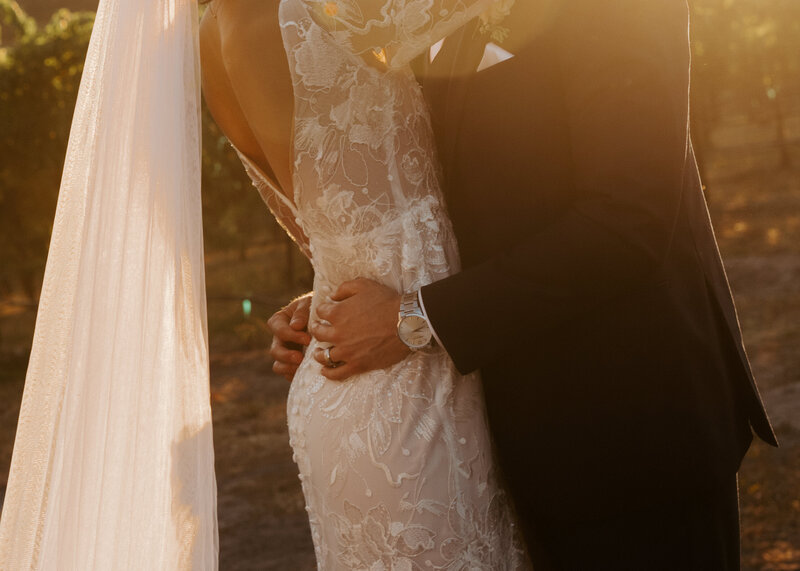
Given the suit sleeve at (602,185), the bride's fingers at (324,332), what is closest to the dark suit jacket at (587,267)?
the suit sleeve at (602,185)

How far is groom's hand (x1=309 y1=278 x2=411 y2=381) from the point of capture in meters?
1.64

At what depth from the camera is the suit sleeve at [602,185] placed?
1.40 meters

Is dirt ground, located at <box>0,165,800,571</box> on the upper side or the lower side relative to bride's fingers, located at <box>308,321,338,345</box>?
upper

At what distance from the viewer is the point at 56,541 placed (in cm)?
165

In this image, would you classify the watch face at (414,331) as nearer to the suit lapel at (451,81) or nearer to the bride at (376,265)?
the bride at (376,265)

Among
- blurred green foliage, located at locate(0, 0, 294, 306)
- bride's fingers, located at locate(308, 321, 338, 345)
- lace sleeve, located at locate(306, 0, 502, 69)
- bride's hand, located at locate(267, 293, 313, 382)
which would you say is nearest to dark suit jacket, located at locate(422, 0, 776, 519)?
lace sleeve, located at locate(306, 0, 502, 69)

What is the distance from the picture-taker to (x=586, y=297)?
149 cm

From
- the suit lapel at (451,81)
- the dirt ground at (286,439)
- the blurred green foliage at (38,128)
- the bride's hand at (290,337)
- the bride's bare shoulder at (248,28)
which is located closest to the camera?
the suit lapel at (451,81)

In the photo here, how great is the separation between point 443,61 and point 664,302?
1.91ft

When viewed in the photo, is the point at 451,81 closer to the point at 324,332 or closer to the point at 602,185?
the point at 602,185

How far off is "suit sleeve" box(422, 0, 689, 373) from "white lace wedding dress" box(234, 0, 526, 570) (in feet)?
0.59

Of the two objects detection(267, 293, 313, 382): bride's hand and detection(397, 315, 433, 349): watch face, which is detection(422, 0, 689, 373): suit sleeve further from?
detection(267, 293, 313, 382): bride's hand

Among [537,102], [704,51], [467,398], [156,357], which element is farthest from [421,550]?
[704,51]

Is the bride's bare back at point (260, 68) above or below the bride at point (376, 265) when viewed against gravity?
above
